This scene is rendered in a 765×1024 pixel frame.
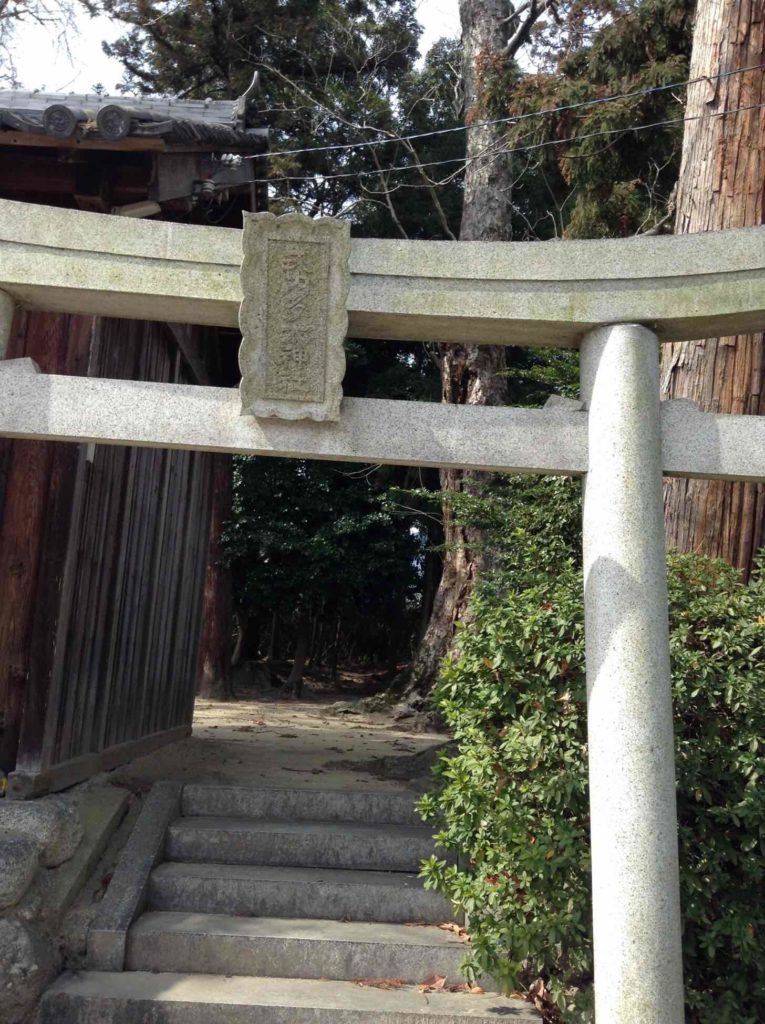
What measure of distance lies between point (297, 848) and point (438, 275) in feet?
11.7

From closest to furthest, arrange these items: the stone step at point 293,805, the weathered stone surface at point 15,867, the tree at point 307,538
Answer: the weathered stone surface at point 15,867
the stone step at point 293,805
the tree at point 307,538

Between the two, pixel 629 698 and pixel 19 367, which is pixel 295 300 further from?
pixel 629 698

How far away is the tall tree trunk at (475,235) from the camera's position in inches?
462

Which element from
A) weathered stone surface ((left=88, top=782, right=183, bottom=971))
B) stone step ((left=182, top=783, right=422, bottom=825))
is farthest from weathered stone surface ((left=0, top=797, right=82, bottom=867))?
stone step ((left=182, top=783, right=422, bottom=825))

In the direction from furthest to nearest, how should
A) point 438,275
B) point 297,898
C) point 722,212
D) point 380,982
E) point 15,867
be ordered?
point 722,212, point 297,898, point 380,982, point 15,867, point 438,275

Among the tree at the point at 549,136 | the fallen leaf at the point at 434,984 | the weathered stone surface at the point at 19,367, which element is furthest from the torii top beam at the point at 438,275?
the tree at the point at 549,136

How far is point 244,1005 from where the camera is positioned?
4.27 metres

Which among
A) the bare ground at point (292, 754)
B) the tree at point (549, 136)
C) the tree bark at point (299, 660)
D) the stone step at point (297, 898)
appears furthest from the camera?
the tree bark at point (299, 660)

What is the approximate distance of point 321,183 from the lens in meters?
18.5

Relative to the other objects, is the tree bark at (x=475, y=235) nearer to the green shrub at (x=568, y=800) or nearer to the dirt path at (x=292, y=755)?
the dirt path at (x=292, y=755)

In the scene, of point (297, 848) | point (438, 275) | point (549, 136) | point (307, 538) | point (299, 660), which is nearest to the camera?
point (438, 275)

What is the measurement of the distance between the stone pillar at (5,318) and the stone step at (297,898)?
10.1 feet

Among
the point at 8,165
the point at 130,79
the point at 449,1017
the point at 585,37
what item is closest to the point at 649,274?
the point at 449,1017

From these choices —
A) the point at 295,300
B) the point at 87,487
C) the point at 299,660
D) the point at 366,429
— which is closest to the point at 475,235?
the point at 87,487
